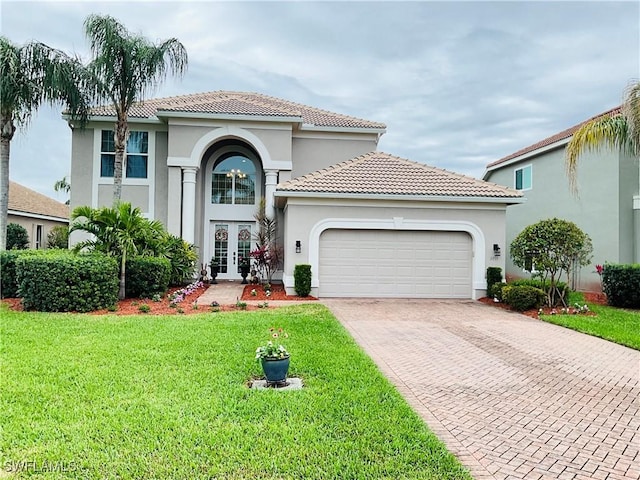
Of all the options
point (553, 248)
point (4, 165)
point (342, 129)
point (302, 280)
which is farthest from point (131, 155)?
point (553, 248)

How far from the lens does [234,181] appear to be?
19094mm

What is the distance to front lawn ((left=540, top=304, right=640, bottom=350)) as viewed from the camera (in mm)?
8430

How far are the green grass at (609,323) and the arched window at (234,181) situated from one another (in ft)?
42.8

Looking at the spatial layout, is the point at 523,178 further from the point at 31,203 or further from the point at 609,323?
the point at 31,203

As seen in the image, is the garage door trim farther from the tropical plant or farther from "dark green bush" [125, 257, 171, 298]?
the tropical plant

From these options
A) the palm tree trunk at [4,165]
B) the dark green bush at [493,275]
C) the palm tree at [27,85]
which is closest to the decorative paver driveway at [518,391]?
the dark green bush at [493,275]

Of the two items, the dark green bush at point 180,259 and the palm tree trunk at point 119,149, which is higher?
the palm tree trunk at point 119,149

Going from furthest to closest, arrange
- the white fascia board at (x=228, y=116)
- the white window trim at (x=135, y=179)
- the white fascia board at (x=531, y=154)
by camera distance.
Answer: the white window trim at (x=135, y=179) → the white fascia board at (x=531, y=154) → the white fascia board at (x=228, y=116)

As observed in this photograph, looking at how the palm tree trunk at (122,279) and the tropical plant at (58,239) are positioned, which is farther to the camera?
the tropical plant at (58,239)

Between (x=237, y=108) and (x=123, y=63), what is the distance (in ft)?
15.1

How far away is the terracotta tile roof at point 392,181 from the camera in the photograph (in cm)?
1398

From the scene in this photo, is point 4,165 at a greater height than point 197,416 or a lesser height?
greater

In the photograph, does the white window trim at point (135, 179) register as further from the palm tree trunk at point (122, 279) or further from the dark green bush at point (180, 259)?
the palm tree trunk at point (122, 279)

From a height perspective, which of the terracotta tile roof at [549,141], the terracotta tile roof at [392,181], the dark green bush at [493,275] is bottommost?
the dark green bush at [493,275]
